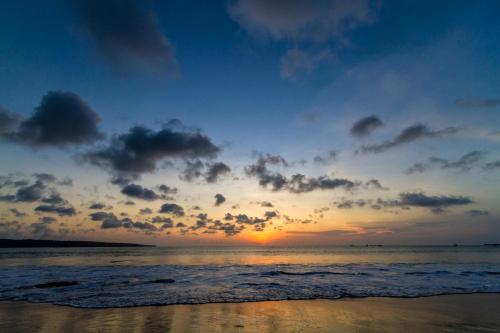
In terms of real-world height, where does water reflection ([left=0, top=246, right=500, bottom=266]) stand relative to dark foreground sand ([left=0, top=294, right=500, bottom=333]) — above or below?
below

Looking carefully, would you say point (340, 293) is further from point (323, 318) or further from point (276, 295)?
point (323, 318)

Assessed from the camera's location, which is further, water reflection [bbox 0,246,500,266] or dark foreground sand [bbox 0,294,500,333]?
water reflection [bbox 0,246,500,266]

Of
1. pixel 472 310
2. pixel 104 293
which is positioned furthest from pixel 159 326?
pixel 472 310

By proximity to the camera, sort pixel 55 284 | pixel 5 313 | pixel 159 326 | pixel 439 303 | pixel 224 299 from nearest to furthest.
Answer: pixel 159 326
pixel 5 313
pixel 439 303
pixel 224 299
pixel 55 284

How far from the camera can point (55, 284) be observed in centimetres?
2406

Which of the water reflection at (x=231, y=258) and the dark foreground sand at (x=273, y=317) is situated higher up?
the dark foreground sand at (x=273, y=317)

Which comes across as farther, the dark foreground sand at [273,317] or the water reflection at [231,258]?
the water reflection at [231,258]

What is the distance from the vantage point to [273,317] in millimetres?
12938

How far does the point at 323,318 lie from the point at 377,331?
2541 millimetres

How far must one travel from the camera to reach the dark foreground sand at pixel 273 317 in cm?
1112

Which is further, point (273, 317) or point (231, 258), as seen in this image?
point (231, 258)

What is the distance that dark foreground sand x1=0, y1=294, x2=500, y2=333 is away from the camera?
1112 cm

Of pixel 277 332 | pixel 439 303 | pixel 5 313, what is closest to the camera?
pixel 277 332

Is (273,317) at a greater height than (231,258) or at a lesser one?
greater
